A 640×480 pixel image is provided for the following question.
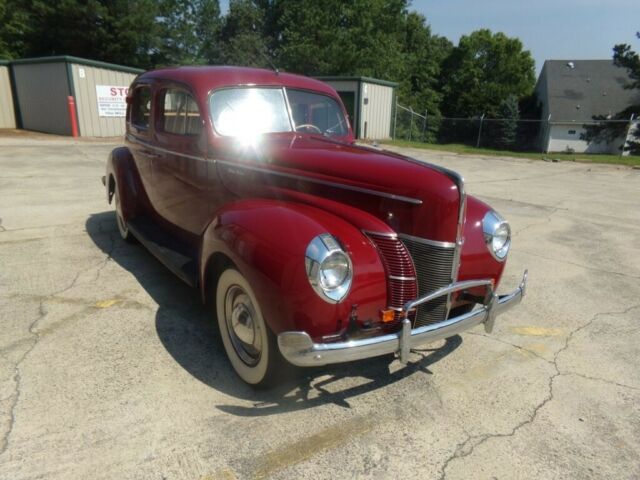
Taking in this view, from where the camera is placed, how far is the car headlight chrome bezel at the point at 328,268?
224cm

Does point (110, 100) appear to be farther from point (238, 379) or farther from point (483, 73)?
point (483, 73)

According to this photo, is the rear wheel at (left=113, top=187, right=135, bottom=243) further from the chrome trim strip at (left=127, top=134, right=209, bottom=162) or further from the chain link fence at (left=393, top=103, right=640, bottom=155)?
the chain link fence at (left=393, top=103, right=640, bottom=155)

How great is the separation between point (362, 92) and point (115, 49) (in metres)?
14.6

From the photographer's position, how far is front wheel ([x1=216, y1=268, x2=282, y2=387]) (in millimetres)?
2467

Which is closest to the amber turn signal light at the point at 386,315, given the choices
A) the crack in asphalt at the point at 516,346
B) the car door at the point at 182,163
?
the crack in asphalt at the point at 516,346

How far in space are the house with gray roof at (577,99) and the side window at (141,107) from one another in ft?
104

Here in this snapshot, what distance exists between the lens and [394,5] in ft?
120

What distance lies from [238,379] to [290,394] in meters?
0.34

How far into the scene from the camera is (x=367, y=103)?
20.8 meters

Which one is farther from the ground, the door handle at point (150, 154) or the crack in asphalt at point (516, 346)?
the door handle at point (150, 154)

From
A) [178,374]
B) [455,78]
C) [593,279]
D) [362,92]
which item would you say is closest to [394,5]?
[455,78]

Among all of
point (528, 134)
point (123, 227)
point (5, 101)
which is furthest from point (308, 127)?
point (528, 134)

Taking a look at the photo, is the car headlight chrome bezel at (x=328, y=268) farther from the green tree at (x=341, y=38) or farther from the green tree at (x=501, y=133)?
the green tree at (x=341, y=38)

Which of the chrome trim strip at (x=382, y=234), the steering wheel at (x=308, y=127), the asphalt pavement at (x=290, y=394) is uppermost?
the steering wheel at (x=308, y=127)
